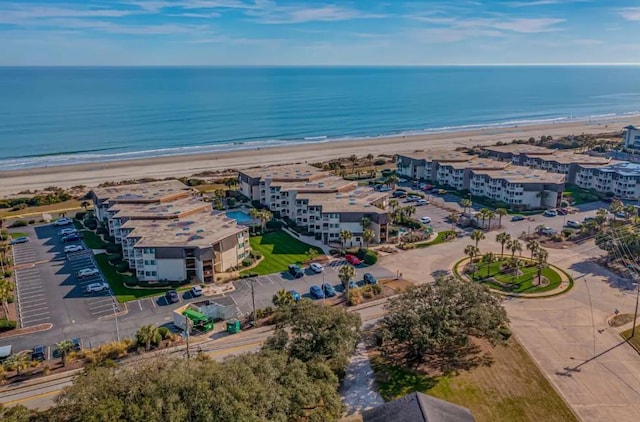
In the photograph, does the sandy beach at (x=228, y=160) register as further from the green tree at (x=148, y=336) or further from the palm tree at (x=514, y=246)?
the palm tree at (x=514, y=246)

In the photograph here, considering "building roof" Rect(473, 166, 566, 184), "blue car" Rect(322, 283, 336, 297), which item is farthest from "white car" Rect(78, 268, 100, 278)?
"building roof" Rect(473, 166, 566, 184)

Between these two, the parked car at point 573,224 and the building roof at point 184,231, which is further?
the parked car at point 573,224

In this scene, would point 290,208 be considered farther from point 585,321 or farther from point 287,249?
point 585,321

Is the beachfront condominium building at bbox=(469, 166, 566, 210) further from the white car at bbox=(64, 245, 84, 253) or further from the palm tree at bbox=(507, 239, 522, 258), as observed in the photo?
the white car at bbox=(64, 245, 84, 253)

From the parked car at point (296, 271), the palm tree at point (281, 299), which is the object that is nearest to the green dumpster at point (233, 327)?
the palm tree at point (281, 299)

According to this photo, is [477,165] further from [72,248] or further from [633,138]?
[72,248]

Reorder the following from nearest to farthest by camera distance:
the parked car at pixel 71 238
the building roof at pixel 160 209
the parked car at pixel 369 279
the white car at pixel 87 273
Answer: the parked car at pixel 369 279, the white car at pixel 87 273, the building roof at pixel 160 209, the parked car at pixel 71 238

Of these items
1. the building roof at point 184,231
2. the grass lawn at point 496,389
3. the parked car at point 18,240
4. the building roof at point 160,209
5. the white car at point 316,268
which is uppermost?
the building roof at point 160,209
